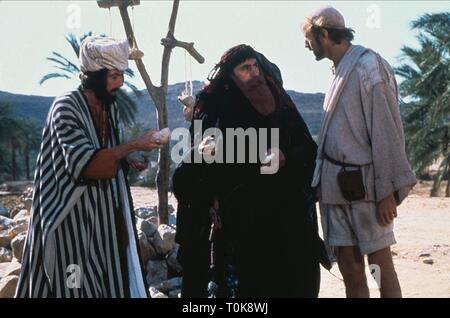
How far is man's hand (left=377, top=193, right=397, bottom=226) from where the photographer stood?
346 cm

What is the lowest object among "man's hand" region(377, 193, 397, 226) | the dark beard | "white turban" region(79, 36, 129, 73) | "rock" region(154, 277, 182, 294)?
"rock" region(154, 277, 182, 294)

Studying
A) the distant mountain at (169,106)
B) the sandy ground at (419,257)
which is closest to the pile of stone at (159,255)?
the sandy ground at (419,257)

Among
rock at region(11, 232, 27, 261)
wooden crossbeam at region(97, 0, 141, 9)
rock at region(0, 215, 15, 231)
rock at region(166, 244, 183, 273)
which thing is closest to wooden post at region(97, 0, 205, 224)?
wooden crossbeam at region(97, 0, 141, 9)

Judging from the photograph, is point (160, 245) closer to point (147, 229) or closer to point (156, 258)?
point (156, 258)

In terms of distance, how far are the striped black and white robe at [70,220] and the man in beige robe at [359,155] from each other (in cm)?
117

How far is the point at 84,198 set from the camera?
11.3 feet

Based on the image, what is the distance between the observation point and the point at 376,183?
3492 mm

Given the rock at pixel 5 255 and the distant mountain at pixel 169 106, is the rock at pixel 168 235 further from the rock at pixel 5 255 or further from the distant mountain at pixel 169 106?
the distant mountain at pixel 169 106

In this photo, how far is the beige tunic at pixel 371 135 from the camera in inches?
136

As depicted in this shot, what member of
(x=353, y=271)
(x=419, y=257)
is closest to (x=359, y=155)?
(x=353, y=271)

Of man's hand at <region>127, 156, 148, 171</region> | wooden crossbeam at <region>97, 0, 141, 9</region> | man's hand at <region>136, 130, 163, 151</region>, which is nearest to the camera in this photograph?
man's hand at <region>136, 130, 163, 151</region>

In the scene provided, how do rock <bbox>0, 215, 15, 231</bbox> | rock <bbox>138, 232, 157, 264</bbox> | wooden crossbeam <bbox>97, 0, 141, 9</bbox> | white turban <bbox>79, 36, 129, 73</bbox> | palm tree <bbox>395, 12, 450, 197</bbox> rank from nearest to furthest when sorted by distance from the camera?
white turban <bbox>79, 36, 129, 73</bbox>
rock <bbox>138, 232, 157, 264</bbox>
wooden crossbeam <bbox>97, 0, 141, 9</bbox>
rock <bbox>0, 215, 15, 231</bbox>
palm tree <bbox>395, 12, 450, 197</bbox>

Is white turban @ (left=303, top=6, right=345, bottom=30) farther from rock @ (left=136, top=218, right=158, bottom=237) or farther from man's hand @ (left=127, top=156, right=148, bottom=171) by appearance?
rock @ (left=136, top=218, right=158, bottom=237)

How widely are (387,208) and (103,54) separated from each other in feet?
5.35
